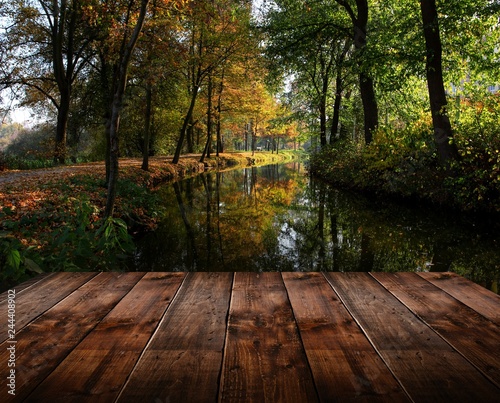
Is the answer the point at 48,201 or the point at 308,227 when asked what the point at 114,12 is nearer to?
the point at 48,201

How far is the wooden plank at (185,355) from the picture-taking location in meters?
1.19

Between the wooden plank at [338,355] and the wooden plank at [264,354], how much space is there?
0.15ft

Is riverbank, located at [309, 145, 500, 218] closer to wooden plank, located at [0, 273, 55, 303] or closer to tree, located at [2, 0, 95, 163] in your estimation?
wooden plank, located at [0, 273, 55, 303]

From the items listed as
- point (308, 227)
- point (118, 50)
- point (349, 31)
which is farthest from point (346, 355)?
point (349, 31)

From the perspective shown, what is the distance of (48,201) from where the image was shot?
7113 millimetres

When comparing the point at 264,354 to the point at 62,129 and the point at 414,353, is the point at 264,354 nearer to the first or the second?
the point at 414,353

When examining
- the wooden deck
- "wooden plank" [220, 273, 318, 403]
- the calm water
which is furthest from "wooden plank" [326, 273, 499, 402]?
the calm water

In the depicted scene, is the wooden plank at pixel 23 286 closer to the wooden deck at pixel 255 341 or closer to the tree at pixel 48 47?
the wooden deck at pixel 255 341

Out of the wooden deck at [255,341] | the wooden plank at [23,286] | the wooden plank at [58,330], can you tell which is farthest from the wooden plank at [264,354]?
the wooden plank at [23,286]

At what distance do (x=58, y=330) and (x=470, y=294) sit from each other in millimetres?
2286

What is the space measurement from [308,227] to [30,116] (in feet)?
65.6

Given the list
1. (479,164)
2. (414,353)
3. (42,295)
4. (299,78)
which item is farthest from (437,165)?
(299,78)

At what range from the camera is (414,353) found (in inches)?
57.4

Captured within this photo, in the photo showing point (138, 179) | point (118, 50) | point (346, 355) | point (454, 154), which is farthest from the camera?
point (138, 179)
